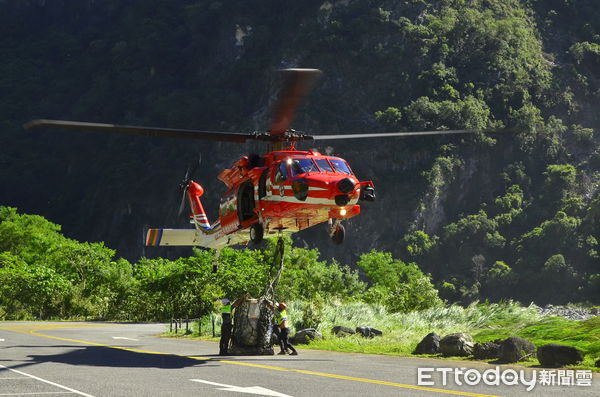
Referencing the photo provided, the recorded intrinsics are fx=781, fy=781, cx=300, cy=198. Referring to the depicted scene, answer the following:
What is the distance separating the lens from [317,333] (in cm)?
2403

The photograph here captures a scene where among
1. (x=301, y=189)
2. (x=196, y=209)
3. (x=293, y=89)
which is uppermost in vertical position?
(x=293, y=89)

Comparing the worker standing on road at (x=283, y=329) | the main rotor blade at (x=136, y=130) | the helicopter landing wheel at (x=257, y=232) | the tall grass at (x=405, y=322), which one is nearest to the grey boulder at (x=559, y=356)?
the tall grass at (x=405, y=322)

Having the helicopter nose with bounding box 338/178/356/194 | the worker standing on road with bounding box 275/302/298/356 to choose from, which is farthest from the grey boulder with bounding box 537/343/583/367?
the worker standing on road with bounding box 275/302/298/356

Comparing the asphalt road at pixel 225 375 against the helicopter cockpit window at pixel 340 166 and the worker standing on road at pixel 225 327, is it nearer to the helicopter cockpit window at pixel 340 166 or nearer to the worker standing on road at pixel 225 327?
the worker standing on road at pixel 225 327

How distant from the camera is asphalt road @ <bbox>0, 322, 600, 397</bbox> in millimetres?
12656

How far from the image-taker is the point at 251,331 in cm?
2008

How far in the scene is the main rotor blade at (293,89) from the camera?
18484mm

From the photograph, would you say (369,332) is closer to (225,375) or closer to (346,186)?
(346,186)

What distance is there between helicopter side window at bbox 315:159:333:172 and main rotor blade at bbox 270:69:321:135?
145 centimetres

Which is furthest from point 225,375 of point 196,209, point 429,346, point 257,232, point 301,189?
point 196,209

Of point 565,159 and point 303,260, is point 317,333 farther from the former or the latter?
point 565,159

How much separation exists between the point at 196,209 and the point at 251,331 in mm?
7740

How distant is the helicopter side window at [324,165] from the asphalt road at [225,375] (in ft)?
15.1

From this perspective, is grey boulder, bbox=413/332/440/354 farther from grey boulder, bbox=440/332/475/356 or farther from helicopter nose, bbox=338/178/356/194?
helicopter nose, bbox=338/178/356/194
